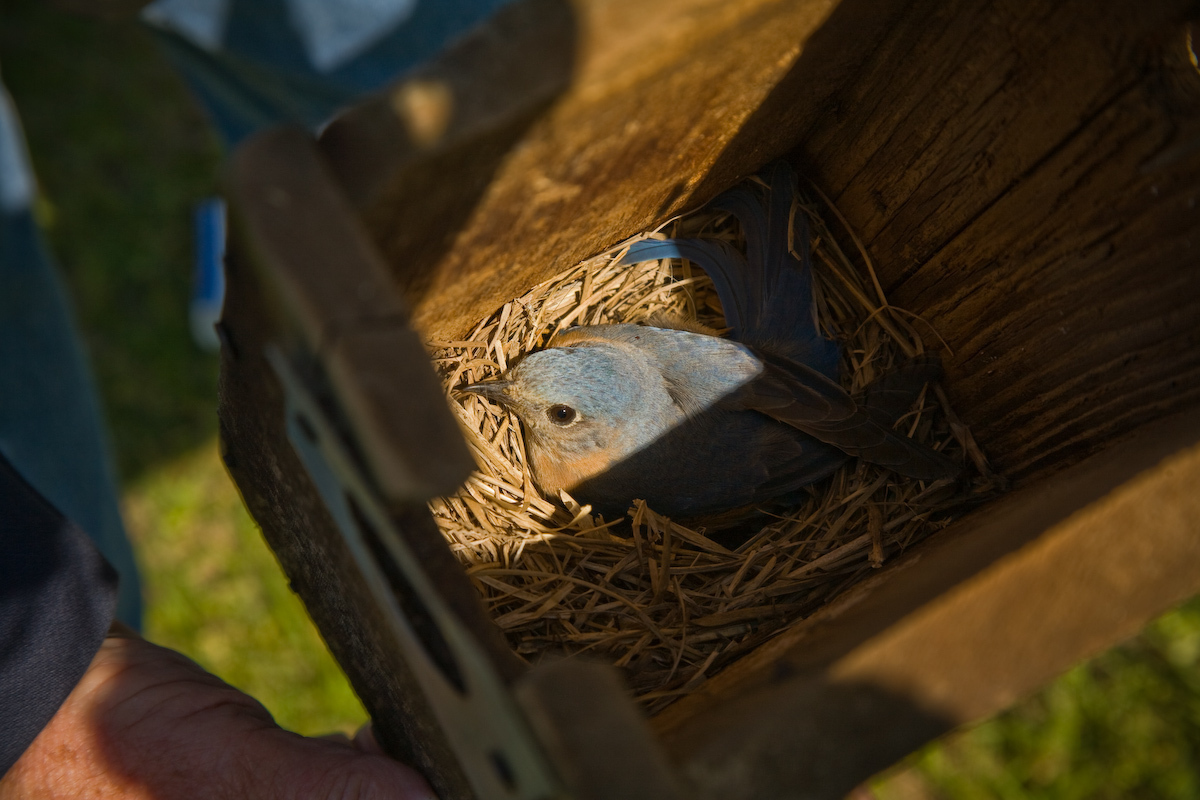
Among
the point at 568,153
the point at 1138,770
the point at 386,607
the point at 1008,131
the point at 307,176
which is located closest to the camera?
the point at 307,176

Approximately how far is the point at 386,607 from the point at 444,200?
705 millimetres

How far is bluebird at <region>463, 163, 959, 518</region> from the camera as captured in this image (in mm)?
2441

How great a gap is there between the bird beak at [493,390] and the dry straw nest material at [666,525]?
0.06m

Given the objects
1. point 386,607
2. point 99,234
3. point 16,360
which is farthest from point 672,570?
point 99,234

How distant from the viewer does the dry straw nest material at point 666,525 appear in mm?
2121

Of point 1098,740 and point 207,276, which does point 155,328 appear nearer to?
point 207,276

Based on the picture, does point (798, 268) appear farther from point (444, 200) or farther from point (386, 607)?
point (386, 607)

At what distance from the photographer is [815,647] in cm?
137

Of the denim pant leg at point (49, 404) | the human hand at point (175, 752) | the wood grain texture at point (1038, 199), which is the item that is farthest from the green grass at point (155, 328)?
the wood grain texture at point (1038, 199)

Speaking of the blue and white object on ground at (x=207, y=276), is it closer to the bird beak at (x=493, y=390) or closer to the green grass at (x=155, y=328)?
the green grass at (x=155, y=328)

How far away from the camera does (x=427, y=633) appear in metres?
1.33

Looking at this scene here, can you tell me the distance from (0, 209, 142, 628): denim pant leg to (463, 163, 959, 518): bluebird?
5.85 ft

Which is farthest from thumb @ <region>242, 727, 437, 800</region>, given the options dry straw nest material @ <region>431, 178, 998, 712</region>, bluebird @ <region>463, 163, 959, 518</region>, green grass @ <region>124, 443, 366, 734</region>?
green grass @ <region>124, 443, 366, 734</region>

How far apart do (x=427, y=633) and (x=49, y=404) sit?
2.52 m
